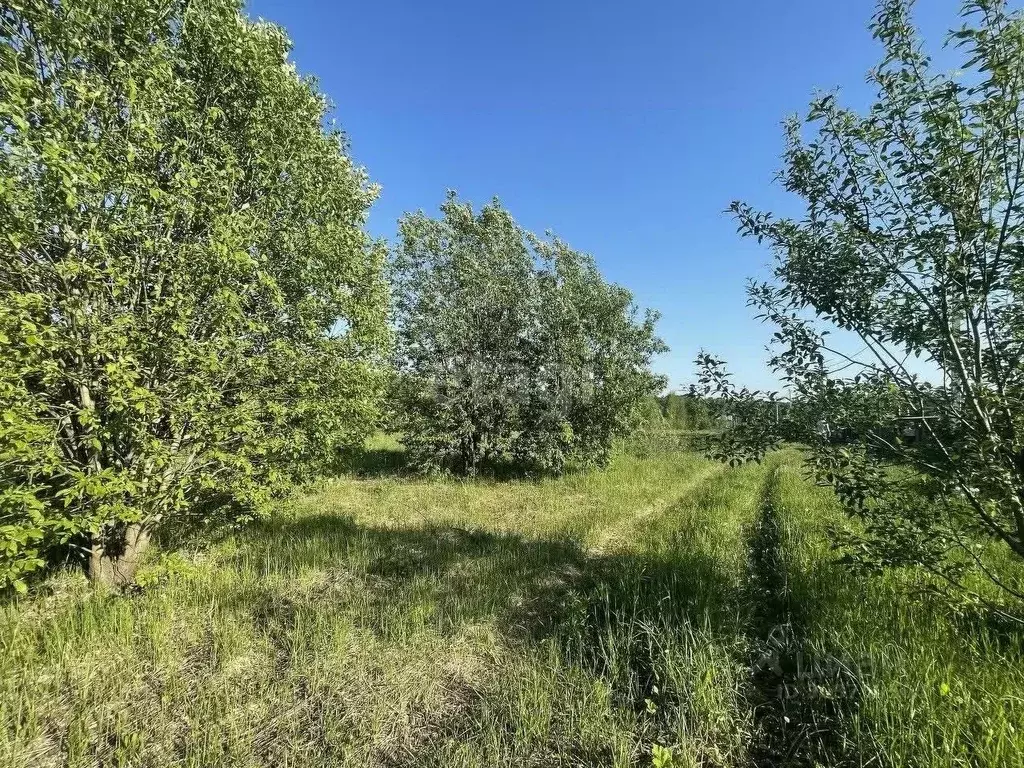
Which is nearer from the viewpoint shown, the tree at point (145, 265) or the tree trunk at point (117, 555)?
the tree at point (145, 265)

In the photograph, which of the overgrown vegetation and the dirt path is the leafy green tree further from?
the overgrown vegetation

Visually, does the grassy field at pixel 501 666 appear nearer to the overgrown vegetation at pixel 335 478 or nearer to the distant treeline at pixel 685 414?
the overgrown vegetation at pixel 335 478

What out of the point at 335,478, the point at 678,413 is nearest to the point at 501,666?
the point at 335,478

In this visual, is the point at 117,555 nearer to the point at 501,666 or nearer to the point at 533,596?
the point at 501,666

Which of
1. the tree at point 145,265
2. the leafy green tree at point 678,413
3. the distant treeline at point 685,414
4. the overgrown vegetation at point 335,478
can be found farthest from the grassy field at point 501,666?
the leafy green tree at point 678,413

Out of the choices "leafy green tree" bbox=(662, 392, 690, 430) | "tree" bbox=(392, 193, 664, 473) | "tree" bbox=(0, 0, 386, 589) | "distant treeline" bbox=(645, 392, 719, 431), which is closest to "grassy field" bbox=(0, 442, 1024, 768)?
"tree" bbox=(0, 0, 386, 589)

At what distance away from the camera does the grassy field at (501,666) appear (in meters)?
3.21

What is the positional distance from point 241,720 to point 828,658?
200 inches

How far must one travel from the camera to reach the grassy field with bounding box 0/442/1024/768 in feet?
10.5

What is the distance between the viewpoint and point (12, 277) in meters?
4.89

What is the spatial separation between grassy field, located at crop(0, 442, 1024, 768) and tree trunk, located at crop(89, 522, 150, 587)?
29 centimetres

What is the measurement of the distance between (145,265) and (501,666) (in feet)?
20.9

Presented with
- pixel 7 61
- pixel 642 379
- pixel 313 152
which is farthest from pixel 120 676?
pixel 642 379

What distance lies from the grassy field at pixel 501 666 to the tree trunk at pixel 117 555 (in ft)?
0.95
